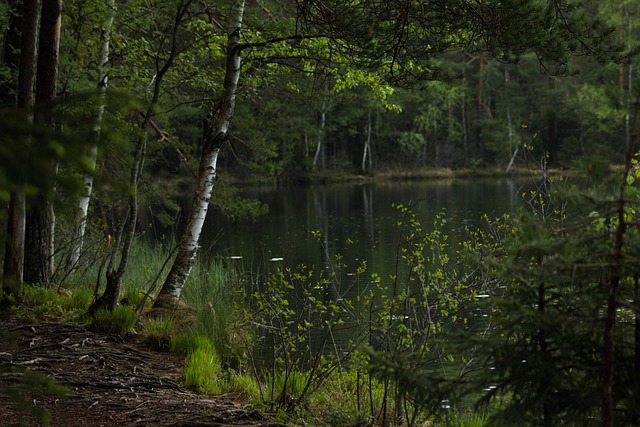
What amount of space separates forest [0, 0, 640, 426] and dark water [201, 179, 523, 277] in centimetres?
158

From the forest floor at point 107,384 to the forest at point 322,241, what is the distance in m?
0.26

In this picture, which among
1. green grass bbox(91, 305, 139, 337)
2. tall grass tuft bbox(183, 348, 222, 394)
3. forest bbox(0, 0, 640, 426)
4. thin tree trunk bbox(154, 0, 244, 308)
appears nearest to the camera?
forest bbox(0, 0, 640, 426)

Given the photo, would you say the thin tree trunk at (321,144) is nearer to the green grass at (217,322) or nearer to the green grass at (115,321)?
the green grass at (217,322)


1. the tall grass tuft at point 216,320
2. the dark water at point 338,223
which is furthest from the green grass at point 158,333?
the dark water at point 338,223

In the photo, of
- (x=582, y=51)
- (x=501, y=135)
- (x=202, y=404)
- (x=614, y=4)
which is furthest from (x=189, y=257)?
(x=501, y=135)

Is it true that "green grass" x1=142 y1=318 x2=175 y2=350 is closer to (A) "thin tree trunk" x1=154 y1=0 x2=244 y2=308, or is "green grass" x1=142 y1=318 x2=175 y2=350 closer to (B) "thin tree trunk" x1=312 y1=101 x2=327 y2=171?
(A) "thin tree trunk" x1=154 y1=0 x2=244 y2=308

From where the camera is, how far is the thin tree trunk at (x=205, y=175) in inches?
341

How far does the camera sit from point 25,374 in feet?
8.59

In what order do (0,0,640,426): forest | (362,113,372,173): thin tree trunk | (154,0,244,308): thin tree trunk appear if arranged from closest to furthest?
1. (0,0,640,426): forest
2. (154,0,244,308): thin tree trunk
3. (362,113,372,173): thin tree trunk

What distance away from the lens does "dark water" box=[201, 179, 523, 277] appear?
1794 centimetres

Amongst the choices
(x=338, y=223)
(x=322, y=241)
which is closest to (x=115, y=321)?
(x=322, y=241)

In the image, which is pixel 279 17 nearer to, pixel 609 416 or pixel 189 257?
pixel 189 257

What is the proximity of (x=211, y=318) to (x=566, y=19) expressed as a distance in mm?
4510

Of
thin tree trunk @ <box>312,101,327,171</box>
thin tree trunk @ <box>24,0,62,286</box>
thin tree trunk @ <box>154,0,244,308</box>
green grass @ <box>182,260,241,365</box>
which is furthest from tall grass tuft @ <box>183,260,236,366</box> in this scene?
thin tree trunk @ <box>312,101,327,171</box>
